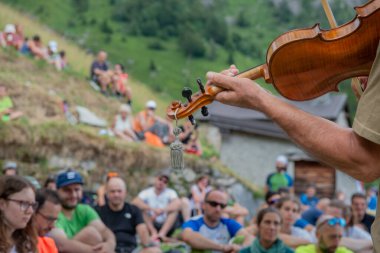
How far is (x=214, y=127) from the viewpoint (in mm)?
26578

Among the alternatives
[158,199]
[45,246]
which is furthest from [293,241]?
[45,246]

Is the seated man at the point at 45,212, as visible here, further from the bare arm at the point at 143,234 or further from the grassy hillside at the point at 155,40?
the grassy hillside at the point at 155,40

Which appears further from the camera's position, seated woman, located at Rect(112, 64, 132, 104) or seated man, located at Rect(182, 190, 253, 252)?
seated woman, located at Rect(112, 64, 132, 104)

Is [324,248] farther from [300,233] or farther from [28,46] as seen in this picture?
[28,46]

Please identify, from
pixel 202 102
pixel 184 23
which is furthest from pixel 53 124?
pixel 184 23

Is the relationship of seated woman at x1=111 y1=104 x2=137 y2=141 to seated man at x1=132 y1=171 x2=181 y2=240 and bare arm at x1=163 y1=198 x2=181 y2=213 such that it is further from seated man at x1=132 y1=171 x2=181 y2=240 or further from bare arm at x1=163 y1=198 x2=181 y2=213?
bare arm at x1=163 y1=198 x2=181 y2=213

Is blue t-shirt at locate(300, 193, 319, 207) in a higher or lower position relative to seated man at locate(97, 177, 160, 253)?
higher

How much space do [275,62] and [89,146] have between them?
11.7 metres

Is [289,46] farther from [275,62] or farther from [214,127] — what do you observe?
[214,127]

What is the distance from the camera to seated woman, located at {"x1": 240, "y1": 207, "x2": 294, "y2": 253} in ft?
23.9

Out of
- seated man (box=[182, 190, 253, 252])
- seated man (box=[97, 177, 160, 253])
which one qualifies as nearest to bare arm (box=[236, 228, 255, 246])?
seated man (box=[182, 190, 253, 252])

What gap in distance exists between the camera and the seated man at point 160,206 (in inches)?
416

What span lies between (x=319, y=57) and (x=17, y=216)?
110 inches

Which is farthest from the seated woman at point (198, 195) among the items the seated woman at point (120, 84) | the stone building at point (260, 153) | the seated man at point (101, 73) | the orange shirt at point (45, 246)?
the stone building at point (260, 153)
